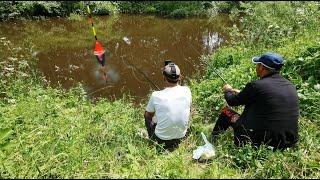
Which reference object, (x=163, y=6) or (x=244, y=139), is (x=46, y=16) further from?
(x=244, y=139)

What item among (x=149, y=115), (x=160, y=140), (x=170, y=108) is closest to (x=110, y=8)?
(x=149, y=115)

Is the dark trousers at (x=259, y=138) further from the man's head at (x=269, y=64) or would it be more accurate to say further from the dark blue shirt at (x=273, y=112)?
the man's head at (x=269, y=64)

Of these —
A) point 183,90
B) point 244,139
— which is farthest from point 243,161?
point 183,90

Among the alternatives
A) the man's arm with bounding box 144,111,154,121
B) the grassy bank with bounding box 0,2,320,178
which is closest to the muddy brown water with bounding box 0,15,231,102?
the grassy bank with bounding box 0,2,320,178

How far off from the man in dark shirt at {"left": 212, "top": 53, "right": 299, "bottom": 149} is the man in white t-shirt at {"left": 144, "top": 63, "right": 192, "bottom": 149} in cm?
75

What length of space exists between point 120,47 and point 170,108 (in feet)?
30.8

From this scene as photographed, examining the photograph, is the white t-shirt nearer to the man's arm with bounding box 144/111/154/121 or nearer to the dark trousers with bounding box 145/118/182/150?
the dark trousers with bounding box 145/118/182/150

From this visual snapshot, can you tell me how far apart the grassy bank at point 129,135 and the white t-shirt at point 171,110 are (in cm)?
27

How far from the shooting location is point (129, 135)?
243 inches

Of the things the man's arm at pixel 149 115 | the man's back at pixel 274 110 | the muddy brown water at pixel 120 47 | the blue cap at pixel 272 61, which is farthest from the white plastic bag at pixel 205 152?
the muddy brown water at pixel 120 47

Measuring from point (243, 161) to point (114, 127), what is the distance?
7.82 feet

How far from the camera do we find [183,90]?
565 cm

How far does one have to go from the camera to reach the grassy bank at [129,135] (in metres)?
4.57

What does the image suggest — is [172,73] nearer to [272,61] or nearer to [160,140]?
[160,140]
